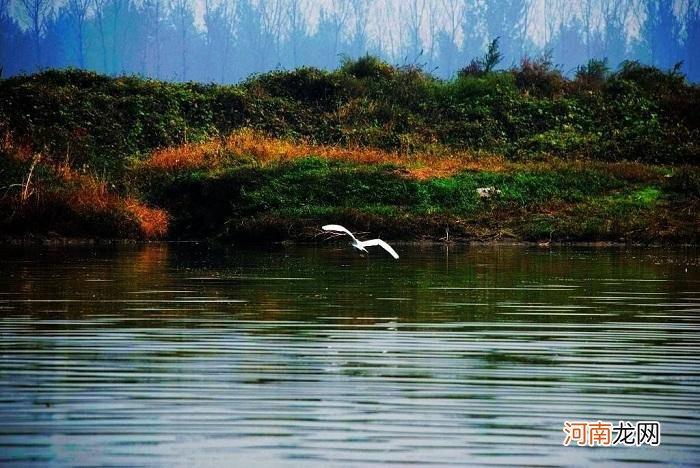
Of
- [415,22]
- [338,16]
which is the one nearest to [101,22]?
[338,16]

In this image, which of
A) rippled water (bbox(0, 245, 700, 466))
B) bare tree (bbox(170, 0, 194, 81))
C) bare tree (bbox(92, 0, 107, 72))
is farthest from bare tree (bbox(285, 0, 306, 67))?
rippled water (bbox(0, 245, 700, 466))

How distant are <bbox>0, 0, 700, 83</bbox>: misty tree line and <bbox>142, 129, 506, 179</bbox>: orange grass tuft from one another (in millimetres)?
61336

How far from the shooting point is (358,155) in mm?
45188

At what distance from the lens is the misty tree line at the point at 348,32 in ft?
362

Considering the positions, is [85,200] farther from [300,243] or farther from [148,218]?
[300,243]

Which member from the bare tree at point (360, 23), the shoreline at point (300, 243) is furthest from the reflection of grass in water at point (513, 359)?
the bare tree at point (360, 23)

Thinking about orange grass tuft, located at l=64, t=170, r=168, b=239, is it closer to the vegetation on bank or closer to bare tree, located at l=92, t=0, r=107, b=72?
the vegetation on bank

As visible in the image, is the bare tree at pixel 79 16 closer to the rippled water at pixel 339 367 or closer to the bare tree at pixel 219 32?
the bare tree at pixel 219 32

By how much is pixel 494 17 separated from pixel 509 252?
83.4 meters

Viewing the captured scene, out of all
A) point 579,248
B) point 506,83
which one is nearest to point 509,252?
point 579,248

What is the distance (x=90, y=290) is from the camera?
22453mm

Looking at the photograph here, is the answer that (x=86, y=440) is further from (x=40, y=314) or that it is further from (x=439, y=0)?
(x=439, y=0)

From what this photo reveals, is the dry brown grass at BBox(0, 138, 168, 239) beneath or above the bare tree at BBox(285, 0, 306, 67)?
beneath

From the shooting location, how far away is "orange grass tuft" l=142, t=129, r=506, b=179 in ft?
144
